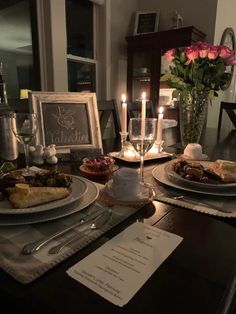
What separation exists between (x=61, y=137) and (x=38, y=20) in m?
2.04

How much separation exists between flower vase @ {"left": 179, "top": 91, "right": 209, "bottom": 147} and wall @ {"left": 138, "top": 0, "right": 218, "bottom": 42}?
2461 millimetres

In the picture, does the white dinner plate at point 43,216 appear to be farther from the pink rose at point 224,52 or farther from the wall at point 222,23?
the wall at point 222,23

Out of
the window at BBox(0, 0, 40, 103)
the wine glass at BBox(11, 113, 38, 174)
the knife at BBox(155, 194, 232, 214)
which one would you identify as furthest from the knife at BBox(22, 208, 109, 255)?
the window at BBox(0, 0, 40, 103)

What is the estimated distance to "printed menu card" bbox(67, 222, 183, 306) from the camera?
385 mm

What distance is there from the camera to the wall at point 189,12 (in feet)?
10.5

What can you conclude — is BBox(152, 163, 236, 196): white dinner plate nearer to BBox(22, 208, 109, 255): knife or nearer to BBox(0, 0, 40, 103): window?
BBox(22, 208, 109, 255): knife

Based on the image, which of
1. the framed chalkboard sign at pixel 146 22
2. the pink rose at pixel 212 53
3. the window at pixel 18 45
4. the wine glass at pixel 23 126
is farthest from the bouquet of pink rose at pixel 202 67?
the framed chalkboard sign at pixel 146 22

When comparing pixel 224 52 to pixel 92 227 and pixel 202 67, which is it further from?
pixel 92 227

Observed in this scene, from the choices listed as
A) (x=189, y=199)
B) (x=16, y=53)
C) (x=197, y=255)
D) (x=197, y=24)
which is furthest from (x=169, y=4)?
(x=197, y=255)

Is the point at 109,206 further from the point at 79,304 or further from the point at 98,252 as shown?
the point at 79,304

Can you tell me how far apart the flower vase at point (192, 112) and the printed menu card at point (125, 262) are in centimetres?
86

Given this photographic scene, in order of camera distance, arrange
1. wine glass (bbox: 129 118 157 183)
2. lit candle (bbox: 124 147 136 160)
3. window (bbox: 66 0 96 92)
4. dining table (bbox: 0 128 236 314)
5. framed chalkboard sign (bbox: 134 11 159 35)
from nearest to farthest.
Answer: dining table (bbox: 0 128 236 314), wine glass (bbox: 129 118 157 183), lit candle (bbox: 124 147 136 160), window (bbox: 66 0 96 92), framed chalkboard sign (bbox: 134 11 159 35)

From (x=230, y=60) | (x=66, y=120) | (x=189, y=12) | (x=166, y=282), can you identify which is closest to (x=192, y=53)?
(x=230, y=60)

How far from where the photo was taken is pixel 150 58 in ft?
11.2
